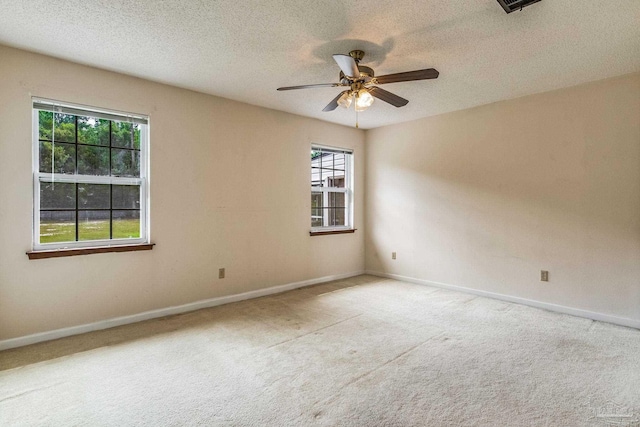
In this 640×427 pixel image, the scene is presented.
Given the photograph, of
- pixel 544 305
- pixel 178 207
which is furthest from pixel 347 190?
pixel 544 305

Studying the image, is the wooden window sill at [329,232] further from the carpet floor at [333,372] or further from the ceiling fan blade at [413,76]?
the ceiling fan blade at [413,76]

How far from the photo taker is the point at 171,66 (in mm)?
3006

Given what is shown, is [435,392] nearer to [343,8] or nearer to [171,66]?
[343,8]

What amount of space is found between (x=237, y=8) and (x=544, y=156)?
11.6 feet

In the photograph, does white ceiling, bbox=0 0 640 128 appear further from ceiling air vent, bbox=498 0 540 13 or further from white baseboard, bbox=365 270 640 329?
white baseboard, bbox=365 270 640 329

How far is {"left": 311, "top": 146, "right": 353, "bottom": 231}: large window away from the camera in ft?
16.4

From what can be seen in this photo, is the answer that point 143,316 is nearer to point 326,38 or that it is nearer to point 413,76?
point 326,38

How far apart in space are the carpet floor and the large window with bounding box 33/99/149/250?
95 cm

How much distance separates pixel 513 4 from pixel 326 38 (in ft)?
4.02

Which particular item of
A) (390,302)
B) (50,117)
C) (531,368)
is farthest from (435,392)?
(50,117)

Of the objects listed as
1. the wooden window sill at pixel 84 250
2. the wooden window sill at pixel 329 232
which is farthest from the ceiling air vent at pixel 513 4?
the wooden window sill at pixel 84 250

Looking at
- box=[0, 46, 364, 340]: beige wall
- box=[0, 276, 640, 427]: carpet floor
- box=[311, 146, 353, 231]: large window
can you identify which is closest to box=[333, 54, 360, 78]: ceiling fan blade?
box=[0, 46, 364, 340]: beige wall

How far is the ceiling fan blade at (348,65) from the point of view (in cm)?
225

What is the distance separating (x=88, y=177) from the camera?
3.04 metres
